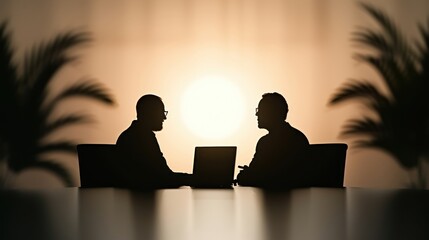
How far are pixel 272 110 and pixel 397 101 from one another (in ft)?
8.44

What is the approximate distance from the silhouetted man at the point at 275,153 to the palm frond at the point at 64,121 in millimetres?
2847

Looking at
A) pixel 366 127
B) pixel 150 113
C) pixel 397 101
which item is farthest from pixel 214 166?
pixel 397 101

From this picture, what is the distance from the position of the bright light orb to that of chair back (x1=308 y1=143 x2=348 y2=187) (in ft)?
9.95

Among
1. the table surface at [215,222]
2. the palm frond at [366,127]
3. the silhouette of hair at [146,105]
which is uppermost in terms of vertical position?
the palm frond at [366,127]

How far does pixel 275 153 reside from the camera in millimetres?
3949

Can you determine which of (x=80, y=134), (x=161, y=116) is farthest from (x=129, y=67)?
(x=161, y=116)

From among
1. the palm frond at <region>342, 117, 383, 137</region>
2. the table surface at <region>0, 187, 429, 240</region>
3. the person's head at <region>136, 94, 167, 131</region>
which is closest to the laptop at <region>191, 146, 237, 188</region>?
the person's head at <region>136, 94, 167, 131</region>

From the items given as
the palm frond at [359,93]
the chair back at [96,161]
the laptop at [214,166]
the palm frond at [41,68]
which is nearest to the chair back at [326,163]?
the laptop at [214,166]

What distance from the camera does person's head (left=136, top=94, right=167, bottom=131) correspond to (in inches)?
157

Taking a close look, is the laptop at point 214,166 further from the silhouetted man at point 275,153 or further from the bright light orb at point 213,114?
the bright light orb at point 213,114

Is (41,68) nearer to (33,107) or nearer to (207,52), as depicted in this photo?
(33,107)

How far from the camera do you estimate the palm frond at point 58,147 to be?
6.39 m

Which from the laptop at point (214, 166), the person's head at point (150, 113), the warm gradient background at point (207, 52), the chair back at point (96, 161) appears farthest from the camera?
the warm gradient background at point (207, 52)

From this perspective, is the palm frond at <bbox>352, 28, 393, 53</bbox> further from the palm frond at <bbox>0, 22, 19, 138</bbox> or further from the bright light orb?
the palm frond at <bbox>0, 22, 19, 138</bbox>
